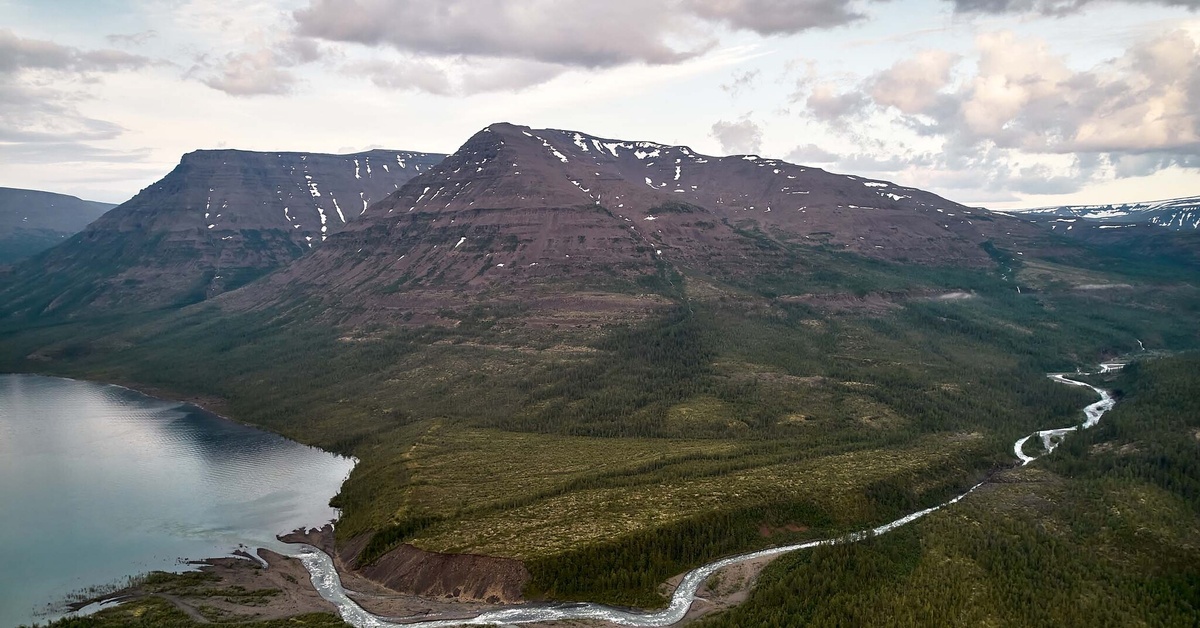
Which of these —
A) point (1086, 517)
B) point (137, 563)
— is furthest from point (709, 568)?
point (137, 563)

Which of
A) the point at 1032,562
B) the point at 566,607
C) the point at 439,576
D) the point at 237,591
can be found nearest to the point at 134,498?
the point at 237,591

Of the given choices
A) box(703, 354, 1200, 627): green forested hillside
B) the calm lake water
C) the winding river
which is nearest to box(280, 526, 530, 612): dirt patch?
the winding river

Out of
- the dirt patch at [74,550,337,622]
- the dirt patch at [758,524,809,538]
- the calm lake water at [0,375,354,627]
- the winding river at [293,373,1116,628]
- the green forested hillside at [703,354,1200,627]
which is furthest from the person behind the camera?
the dirt patch at [758,524,809,538]

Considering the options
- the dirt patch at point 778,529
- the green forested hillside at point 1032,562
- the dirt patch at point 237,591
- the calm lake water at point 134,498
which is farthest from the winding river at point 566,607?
the calm lake water at point 134,498

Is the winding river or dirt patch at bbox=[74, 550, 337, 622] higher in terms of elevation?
dirt patch at bbox=[74, 550, 337, 622]

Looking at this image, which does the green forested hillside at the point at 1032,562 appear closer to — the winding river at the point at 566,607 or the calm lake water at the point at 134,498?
the winding river at the point at 566,607

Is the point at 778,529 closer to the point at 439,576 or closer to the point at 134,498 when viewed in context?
the point at 439,576

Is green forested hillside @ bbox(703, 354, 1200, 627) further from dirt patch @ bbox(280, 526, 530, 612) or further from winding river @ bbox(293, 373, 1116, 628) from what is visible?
dirt patch @ bbox(280, 526, 530, 612)

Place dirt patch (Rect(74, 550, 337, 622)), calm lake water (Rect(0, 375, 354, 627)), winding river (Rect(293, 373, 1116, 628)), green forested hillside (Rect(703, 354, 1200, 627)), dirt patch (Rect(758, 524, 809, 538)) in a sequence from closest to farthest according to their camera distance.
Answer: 1. green forested hillside (Rect(703, 354, 1200, 627))
2. winding river (Rect(293, 373, 1116, 628))
3. dirt patch (Rect(74, 550, 337, 622))
4. calm lake water (Rect(0, 375, 354, 627))
5. dirt patch (Rect(758, 524, 809, 538))
